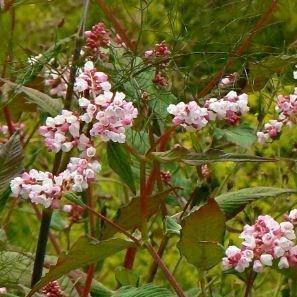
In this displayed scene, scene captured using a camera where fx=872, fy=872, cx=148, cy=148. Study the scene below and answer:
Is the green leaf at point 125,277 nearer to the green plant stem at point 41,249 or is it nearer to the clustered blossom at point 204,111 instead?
the green plant stem at point 41,249

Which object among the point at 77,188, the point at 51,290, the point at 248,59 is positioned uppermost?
the point at 248,59

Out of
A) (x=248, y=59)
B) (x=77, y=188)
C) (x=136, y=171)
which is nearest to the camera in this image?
(x=77, y=188)

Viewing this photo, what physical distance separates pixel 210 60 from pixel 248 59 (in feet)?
0.25

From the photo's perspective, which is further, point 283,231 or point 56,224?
point 56,224

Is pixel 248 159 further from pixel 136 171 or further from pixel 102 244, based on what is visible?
pixel 136 171

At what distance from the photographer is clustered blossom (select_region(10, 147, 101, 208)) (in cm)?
93

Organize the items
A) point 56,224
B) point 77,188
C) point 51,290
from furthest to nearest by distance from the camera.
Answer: point 56,224
point 51,290
point 77,188

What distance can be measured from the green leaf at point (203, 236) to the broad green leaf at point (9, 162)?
24 centimetres

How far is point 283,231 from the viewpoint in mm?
973

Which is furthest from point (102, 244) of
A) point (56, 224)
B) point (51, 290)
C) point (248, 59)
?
point (56, 224)

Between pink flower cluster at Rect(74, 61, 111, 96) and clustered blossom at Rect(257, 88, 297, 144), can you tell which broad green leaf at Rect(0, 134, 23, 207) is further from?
clustered blossom at Rect(257, 88, 297, 144)

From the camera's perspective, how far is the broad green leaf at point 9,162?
109 cm

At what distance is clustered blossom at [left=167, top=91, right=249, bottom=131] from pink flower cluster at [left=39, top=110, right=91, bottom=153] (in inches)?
4.2

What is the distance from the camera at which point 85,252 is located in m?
0.95
